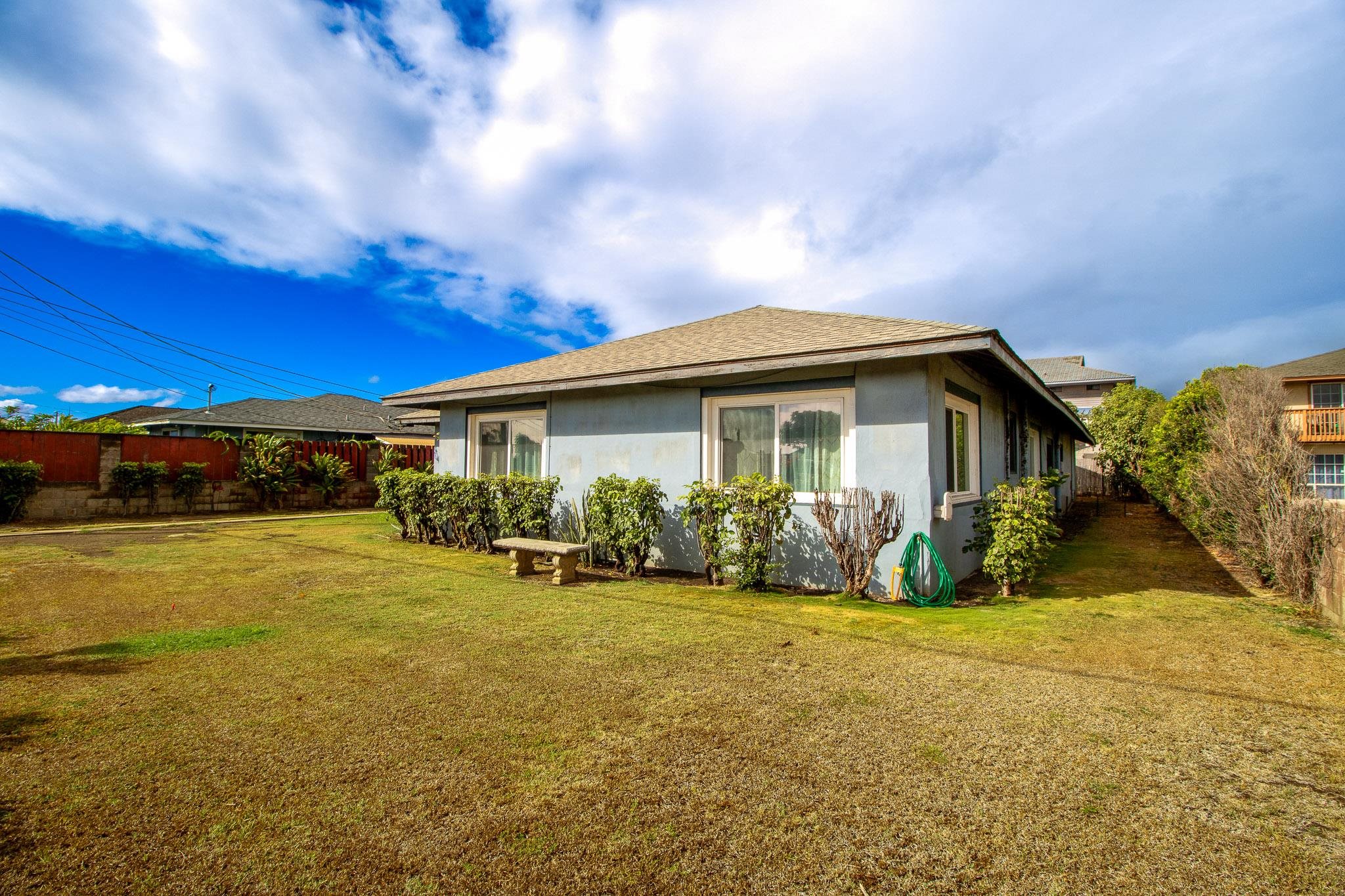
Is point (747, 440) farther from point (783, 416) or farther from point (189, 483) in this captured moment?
point (189, 483)

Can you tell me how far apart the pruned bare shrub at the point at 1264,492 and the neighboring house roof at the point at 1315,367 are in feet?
82.9

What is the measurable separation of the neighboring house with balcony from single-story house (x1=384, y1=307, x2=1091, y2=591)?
1046 inches

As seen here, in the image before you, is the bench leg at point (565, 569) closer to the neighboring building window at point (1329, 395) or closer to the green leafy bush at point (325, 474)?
the green leafy bush at point (325, 474)

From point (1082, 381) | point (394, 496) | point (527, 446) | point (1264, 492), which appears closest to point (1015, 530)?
point (1264, 492)

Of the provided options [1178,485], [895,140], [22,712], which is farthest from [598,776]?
[1178,485]

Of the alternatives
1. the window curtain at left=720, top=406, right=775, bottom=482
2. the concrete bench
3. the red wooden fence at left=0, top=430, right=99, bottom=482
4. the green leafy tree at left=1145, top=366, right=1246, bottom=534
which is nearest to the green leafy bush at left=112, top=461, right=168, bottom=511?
the red wooden fence at left=0, top=430, right=99, bottom=482

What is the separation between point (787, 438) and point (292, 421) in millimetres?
25226

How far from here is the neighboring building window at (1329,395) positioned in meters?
27.1

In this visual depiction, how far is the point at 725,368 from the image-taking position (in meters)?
6.88

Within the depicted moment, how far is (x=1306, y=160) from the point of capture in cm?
1073

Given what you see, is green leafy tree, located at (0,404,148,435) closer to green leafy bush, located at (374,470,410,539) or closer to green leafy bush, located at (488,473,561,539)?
green leafy bush, located at (374,470,410,539)

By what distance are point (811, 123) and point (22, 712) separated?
11.2 meters

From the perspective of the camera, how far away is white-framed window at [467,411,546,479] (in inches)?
377

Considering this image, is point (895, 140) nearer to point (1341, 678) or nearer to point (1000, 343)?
point (1000, 343)
